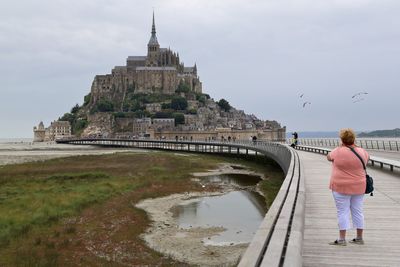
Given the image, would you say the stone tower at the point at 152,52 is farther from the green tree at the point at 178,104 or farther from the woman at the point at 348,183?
the woman at the point at 348,183

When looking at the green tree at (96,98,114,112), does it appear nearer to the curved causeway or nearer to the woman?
the curved causeway

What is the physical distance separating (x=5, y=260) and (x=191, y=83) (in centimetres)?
17947

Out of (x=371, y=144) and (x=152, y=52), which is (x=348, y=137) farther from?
(x=152, y=52)

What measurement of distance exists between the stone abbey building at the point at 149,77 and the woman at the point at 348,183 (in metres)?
175

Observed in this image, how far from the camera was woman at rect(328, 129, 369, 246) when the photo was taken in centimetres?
668

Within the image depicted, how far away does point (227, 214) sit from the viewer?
19.8 meters

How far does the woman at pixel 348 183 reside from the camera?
668cm

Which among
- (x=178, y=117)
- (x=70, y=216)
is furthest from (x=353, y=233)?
(x=178, y=117)

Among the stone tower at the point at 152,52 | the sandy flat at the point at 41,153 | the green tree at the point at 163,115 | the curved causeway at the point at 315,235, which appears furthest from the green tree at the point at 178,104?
the curved causeway at the point at 315,235

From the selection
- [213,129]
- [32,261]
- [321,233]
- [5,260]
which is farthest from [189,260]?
[213,129]

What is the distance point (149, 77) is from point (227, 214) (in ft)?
538

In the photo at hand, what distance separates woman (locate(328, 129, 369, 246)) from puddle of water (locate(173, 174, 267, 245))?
8.15m

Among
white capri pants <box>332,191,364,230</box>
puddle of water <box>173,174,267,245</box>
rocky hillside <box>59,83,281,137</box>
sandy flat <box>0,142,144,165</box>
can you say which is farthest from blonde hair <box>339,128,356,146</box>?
rocky hillside <box>59,83,281,137</box>

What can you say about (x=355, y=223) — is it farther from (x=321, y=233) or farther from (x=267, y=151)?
(x=267, y=151)
